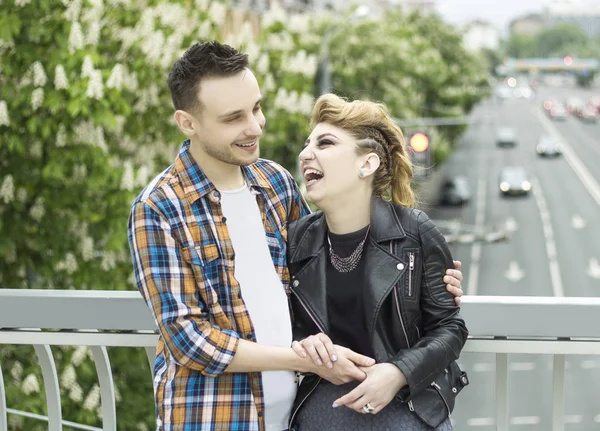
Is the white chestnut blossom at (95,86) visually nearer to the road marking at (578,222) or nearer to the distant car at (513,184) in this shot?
the road marking at (578,222)

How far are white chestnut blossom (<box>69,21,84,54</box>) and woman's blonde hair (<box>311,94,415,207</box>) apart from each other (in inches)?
227

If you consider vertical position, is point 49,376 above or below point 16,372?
above

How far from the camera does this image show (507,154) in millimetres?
81000

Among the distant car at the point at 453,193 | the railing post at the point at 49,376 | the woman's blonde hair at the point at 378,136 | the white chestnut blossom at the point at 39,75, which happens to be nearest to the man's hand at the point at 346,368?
the woman's blonde hair at the point at 378,136

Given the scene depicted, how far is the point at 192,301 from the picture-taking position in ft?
8.36

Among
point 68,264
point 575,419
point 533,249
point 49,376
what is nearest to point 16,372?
point 68,264

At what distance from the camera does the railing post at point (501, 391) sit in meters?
3.01

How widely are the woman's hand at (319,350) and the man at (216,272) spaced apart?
2cm

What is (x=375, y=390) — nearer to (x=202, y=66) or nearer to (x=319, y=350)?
(x=319, y=350)

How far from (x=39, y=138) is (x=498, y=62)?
11491 centimetres

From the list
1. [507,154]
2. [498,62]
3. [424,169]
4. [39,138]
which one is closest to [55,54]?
[39,138]

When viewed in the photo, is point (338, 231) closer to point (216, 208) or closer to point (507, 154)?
point (216, 208)

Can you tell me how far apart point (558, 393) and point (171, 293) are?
4.46 feet

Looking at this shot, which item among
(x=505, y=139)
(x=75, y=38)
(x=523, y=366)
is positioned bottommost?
(x=523, y=366)
